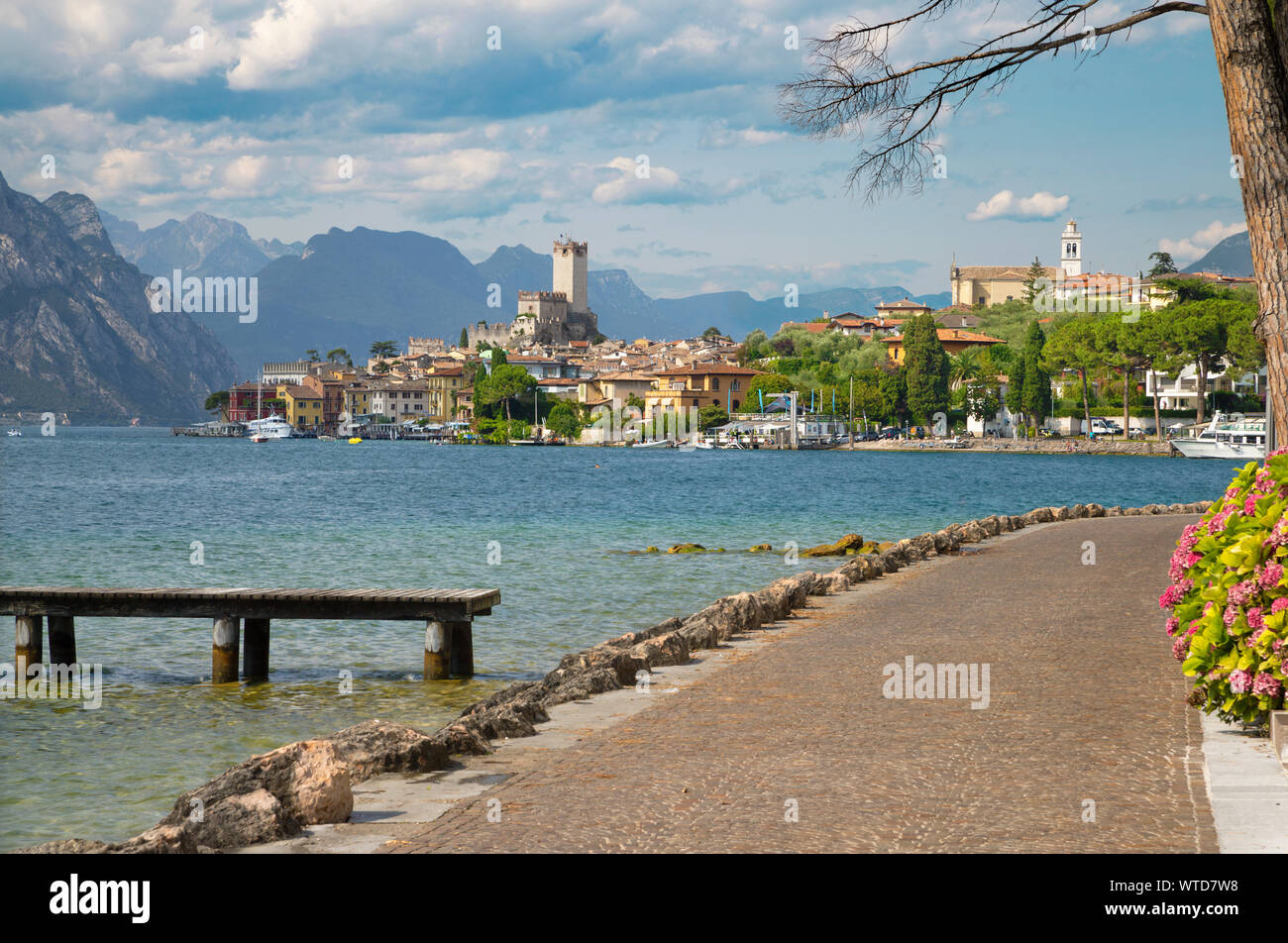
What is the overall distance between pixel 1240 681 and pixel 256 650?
11761mm

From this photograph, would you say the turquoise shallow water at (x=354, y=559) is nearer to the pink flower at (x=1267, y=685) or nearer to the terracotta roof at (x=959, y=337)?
the pink flower at (x=1267, y=685)

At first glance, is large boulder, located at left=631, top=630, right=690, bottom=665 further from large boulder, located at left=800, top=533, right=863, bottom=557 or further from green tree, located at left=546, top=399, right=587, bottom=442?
green tree, located at left=546, top=399, right=587, bottom=442

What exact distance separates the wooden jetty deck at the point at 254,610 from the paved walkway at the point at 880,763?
4234 millimetres

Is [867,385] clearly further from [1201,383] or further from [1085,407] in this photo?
[1201,383]

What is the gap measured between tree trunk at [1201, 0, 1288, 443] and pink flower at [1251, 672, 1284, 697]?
2.09 m

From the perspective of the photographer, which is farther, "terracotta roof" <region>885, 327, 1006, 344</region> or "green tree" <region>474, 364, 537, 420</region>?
"green tree" <region>474, 364, 537, 420</region>

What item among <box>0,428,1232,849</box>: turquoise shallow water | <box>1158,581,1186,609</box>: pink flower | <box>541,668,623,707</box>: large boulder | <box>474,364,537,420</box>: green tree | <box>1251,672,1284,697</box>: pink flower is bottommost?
<box>0,428,1232,849</box>: turquoise shallow water

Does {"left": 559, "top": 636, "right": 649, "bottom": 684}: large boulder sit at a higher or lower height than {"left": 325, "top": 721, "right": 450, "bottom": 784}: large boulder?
lower

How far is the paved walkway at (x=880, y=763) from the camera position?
6145 mm

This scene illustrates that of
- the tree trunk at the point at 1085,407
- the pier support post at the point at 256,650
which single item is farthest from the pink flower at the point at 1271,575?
the tree trunk at the point at 1085,407

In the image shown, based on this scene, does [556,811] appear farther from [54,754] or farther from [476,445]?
[476,445]

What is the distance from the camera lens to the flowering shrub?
7.70 m

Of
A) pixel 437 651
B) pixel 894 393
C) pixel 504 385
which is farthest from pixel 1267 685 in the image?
pixel 504 385

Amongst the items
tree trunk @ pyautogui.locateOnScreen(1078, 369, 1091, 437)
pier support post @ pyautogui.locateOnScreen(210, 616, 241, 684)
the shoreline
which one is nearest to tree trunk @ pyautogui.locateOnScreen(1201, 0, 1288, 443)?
the shoreline
